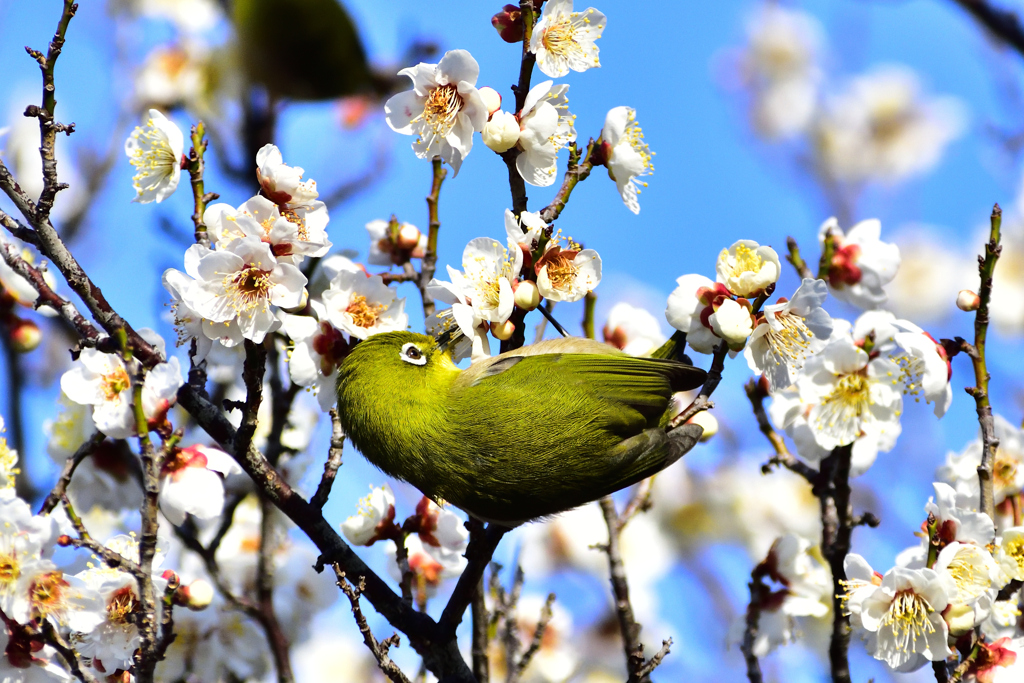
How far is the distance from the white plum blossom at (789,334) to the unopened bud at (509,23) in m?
1.09

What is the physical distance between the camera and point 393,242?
332 cm

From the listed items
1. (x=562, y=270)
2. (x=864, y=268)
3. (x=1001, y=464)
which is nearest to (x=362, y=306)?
(x=562, y=270)

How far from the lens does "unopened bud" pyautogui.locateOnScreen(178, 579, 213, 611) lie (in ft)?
9.87

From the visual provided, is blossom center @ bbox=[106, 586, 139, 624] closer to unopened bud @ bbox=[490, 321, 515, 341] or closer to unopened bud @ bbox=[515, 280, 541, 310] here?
unopened bud @ bbox=[490, 321, 515, 341]

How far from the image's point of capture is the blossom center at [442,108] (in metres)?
2.69

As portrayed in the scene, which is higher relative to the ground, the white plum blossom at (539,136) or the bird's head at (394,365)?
the white plum blossom at (539,136)

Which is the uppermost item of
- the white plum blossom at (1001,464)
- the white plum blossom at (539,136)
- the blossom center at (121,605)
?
the white plum blossom at (539,136)

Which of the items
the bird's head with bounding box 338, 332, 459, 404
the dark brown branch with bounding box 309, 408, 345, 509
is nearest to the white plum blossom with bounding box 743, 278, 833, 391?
the bird's head with bounding box 338, 332, 459, 404

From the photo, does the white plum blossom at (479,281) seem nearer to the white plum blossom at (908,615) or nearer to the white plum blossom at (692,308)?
the white plum blossom at (692,308)

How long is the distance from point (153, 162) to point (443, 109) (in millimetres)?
958

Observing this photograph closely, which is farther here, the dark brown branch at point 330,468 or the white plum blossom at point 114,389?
the dark brown branch at point 330,468

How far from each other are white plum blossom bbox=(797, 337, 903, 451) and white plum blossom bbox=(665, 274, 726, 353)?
452 mm

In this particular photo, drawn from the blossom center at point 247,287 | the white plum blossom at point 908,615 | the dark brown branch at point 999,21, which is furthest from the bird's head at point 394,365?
the dark brown branch at point 999,21

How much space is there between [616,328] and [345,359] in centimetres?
119
